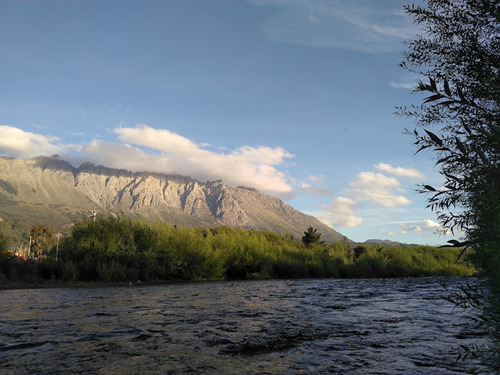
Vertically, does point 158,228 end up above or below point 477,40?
below

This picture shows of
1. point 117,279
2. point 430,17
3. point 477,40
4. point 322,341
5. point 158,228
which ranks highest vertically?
point 430,17

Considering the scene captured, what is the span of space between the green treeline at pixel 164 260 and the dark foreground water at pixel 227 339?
1405 cm

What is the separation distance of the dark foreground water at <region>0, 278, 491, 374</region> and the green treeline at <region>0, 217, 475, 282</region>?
14054mm

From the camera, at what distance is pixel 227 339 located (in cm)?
923

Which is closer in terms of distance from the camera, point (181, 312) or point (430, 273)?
point (181, 312)

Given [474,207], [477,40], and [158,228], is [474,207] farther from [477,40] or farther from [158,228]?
[158,228]

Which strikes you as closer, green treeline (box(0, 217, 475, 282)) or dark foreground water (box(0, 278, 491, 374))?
dark foreground water (box(0, 278, 491, 374))

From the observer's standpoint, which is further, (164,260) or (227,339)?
(164,260)

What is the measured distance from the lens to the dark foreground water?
6.80 meters

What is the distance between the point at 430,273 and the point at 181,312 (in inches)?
1964

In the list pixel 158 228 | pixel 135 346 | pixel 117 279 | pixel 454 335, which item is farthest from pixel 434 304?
pixel 158 228

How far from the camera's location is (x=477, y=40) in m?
6.11

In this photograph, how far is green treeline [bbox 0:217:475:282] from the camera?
94.7ft

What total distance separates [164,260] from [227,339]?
2566 centimetres
